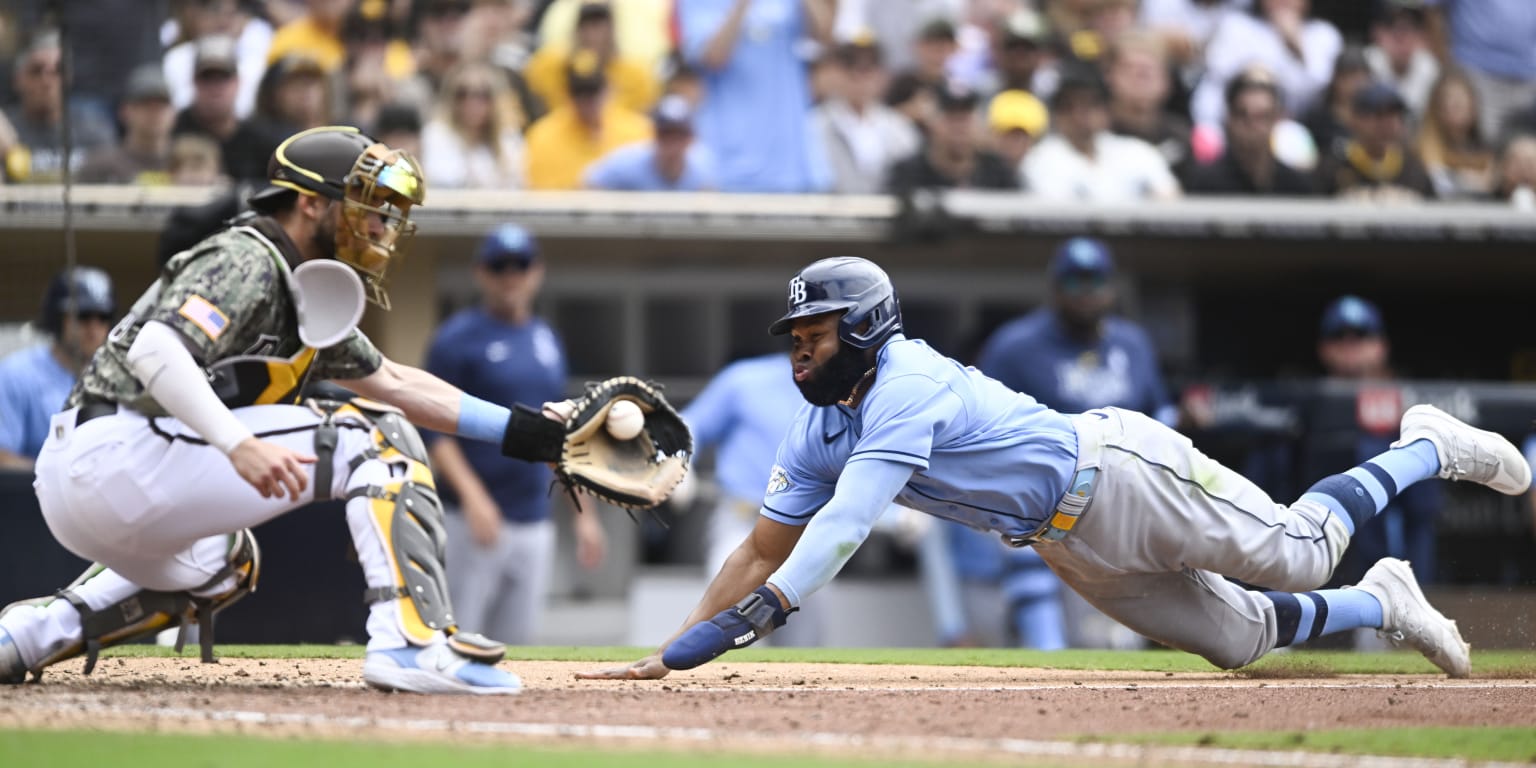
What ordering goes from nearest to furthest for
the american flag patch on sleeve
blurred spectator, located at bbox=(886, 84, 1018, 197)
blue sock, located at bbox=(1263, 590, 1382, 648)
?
the american flag patch on sleeve → blue sock, located at bbox=(1263, 590, 1382, 648) → blurred spectator, located at bbox=(886, 84, 1018, 197)

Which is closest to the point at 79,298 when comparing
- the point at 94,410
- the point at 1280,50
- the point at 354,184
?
the point at 94,410

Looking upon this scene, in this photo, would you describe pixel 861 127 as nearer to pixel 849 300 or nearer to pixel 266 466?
pixel 849 300

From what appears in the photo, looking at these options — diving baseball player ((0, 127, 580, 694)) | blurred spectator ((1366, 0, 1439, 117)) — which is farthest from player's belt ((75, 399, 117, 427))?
blurred spectator ((1366, 0, 1439, 117))

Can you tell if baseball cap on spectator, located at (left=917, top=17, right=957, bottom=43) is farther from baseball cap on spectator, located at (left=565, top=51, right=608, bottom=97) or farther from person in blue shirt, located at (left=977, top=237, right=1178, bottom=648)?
person in blue shirt, located at (left=977, top=237, right=1178, bottom=648)

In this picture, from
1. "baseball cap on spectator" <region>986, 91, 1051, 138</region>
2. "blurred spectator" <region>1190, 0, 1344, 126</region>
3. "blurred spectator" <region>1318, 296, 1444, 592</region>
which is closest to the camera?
"blurred spectator" <region>1318, 296, 1444, 592</region>

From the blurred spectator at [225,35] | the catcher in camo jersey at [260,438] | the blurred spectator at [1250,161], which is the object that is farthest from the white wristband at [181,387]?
the blurred spectator at [1250,161]

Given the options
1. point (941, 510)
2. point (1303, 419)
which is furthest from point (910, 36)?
point (941, 510)

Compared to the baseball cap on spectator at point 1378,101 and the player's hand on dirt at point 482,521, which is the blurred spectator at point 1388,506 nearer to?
the baseball cap on spectator at point 1378,101
